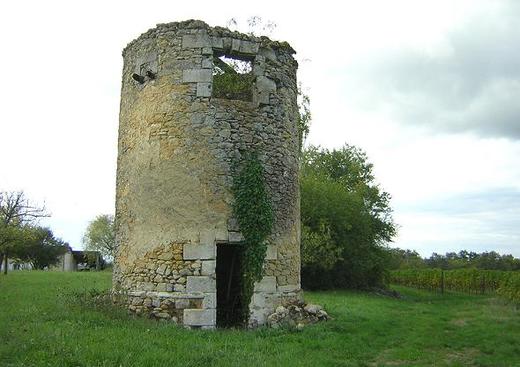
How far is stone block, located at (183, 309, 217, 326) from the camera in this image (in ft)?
35.7

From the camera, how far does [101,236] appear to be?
59.3 m

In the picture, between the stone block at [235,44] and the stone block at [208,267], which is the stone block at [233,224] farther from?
the stone block at [235,44]

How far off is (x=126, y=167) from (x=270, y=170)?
3704 millimetres

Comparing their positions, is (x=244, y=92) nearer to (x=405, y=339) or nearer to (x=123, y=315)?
(x=123, y=315)

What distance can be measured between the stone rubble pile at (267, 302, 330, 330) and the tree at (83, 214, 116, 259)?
48.9 metres

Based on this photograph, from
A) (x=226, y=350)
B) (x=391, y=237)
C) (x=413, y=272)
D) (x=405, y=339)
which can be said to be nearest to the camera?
(x=226, y=350)

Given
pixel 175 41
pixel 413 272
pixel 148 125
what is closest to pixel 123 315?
pixel 148 125

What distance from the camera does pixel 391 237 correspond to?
109 ft

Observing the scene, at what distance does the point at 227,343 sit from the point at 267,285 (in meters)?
2.68

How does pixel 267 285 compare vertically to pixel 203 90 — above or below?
below

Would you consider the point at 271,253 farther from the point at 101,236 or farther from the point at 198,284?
the point at 101,236

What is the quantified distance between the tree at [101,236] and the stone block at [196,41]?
161ft

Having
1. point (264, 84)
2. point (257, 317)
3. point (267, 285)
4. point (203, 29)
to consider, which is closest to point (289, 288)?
point (267, 285)

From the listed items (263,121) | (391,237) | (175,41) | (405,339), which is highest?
(175,41)
